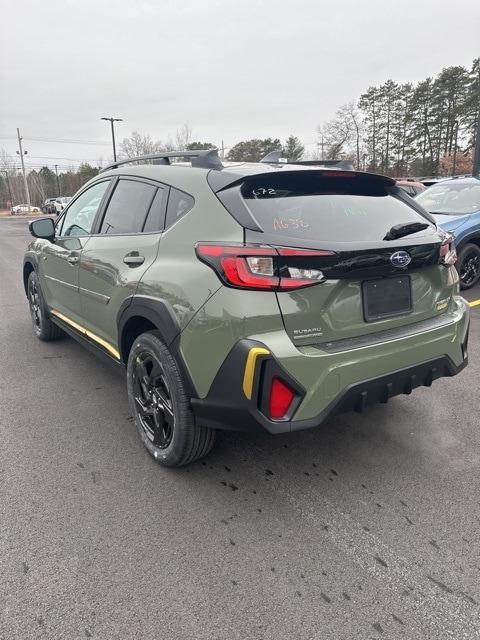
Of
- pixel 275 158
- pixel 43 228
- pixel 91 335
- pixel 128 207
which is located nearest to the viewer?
pixel 128 207

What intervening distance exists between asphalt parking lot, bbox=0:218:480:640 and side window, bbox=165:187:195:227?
4.81ft

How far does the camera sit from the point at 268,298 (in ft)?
7.14

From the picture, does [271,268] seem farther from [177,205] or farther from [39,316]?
[39,316]

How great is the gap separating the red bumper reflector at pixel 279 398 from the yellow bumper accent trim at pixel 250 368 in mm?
99

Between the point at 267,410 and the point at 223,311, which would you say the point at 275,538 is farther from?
the point at 223,311

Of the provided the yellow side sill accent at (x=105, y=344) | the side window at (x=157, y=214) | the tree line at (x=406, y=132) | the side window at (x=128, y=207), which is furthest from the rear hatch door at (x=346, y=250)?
the tree line at (x=406, y=132)

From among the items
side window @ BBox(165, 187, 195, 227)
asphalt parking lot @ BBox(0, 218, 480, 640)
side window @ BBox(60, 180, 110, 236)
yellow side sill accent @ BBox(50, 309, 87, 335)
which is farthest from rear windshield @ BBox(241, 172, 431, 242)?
yellow side sill accent @ BBox(50, 309, 87, 335)

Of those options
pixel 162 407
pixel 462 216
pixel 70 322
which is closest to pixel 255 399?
pixel 162 407

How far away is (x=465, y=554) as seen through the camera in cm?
215

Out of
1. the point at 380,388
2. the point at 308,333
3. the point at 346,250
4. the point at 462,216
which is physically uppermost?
the point at 346,250

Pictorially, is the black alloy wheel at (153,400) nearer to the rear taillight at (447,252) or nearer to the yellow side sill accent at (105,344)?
the yellow side sill accent at (105,344)

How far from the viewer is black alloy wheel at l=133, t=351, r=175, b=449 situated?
2765mm

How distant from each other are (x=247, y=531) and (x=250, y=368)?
828 mm

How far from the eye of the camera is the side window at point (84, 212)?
12.4 ft
